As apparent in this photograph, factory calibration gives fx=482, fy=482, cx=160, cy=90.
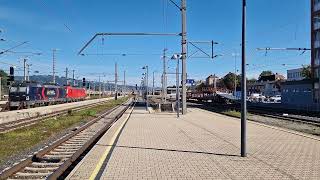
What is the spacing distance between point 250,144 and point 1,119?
63.4ft

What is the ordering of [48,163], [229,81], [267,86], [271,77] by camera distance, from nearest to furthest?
[48,163] → [267,86] → [271,77] → [229,81]

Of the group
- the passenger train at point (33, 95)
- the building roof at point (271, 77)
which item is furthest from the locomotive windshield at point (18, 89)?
the building roof at point (271, 77)

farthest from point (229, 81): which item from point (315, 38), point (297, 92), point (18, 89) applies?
point (18, 89)

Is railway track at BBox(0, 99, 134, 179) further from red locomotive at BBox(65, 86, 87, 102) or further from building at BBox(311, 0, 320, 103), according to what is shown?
red locomotive at BBox(65, 86, 87, 102)

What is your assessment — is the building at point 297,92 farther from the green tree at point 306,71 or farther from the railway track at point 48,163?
the railway track at point 48,163

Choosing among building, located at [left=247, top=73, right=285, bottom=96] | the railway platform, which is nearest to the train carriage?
the railway platform

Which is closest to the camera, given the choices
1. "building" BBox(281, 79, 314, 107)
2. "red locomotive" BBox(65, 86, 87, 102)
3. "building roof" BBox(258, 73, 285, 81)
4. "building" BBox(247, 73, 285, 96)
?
"building" BBox(281, 79, 314, 107)

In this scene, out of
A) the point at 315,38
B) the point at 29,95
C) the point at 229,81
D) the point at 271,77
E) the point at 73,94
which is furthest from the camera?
the point at 229,81

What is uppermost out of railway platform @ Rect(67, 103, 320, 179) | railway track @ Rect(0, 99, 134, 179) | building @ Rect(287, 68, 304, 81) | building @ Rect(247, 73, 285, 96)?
building @ Rect(287, 68, 304, 81)

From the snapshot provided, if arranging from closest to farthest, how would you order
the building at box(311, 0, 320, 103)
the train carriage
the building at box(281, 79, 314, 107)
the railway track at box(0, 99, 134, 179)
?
the railway track at box(0, 99, 134, 179), the train carriage, the building at box(281, 79, 314, 107), the building at box(311, 0, 320, 103)

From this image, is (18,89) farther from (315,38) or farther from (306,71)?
(306,71)

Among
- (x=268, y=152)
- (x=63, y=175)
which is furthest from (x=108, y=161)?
(x=268, y=152)

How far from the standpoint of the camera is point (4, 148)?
15969 mm

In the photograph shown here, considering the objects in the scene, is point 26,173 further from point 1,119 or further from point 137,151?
point 1,119
